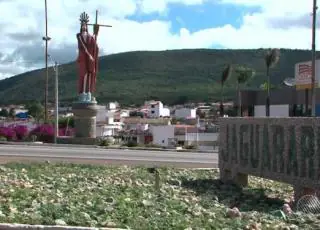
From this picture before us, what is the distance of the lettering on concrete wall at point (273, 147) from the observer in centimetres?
1420

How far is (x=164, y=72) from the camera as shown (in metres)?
161

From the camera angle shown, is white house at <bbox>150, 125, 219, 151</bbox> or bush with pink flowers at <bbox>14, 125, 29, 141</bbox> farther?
white house at <bbox>150, 125, 219, 151</bbox>

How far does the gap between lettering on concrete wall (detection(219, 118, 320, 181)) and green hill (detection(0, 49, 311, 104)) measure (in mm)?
133826

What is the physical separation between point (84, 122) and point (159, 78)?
403 ft

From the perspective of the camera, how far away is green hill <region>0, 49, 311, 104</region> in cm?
15600

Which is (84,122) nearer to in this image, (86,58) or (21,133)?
(86,58)

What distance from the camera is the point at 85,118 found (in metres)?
38.4

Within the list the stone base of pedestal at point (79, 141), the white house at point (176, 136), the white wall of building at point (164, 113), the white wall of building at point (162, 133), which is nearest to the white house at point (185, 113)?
the white wall of building at point (164, 113)

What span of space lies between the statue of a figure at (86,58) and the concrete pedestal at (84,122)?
1.60ft

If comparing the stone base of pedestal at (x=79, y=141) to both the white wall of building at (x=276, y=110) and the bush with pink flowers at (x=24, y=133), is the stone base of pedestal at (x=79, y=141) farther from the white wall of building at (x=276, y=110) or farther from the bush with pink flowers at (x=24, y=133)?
the white wall of building at (x=276, y=110)

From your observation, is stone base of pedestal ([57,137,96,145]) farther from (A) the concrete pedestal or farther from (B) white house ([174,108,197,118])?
(B) white house ([174,108,197,118])

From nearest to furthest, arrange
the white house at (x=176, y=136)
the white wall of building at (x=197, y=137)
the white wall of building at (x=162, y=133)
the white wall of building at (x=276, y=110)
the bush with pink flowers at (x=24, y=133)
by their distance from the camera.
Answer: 1. the bush with pink flowers at (x=24, y=133)
2. the white house at (x=176, y=136)
3. the white wall of building at (x=276, y=110)
4. the white wall of building at (x=162, y=133)
5. the white wall of building at (x=197, y=137)

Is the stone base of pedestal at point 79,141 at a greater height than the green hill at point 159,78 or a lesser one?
lesser

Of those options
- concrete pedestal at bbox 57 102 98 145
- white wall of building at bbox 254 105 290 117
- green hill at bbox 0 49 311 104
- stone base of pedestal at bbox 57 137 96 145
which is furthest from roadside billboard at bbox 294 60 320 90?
green hill at bbox 0 49 311 104
